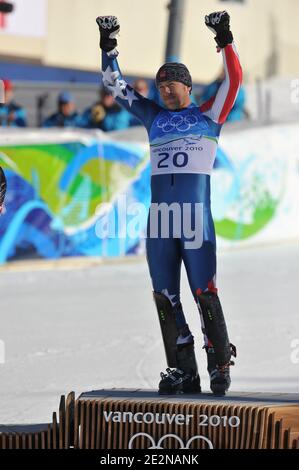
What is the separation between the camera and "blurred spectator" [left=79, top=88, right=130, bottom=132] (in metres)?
15.0

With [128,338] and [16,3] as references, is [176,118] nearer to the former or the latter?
[128,338]

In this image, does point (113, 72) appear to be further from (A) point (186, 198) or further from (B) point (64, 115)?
(B) point (64, 115)

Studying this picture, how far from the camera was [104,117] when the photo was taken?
49.2 feet

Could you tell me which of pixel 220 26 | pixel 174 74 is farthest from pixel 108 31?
pixel 220 26

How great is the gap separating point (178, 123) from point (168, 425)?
63.0 inches

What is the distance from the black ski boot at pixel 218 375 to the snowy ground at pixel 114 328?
1.08m

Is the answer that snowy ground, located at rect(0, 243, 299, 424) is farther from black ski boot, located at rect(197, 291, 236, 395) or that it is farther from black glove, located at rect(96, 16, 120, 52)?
black glove, located at rect(96, 16, 120, 52)

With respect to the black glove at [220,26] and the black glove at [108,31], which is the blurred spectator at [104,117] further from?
the black glove at [220,26]

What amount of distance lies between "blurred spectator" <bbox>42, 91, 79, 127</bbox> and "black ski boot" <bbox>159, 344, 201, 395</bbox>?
29.0ft

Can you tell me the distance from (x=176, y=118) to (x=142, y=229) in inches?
281

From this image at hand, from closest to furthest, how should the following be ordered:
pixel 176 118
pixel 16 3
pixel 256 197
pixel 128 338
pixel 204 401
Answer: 1. pixel 204 401
2. pixel 176 118
3. pixel 128 338
4. pixel 256 197
5. pixel 16 3

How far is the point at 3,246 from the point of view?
13.0 metres
